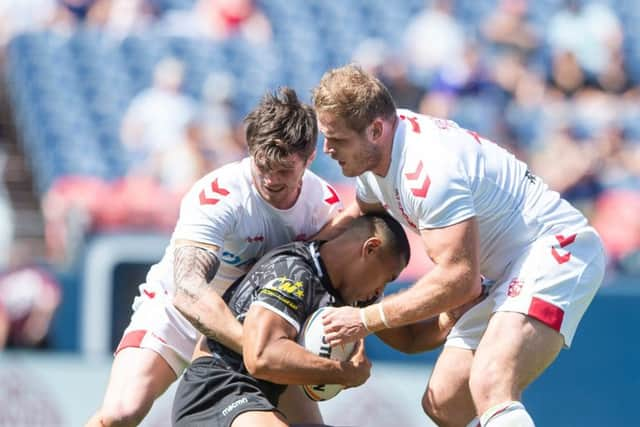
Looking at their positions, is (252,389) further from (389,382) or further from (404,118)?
(389,382)

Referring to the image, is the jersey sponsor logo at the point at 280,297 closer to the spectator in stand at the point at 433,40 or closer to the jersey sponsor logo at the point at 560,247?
the jersey sponsor logo at the point at 560,247

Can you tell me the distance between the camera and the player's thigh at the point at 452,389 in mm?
6293

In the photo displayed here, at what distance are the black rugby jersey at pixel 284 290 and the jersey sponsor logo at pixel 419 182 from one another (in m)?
0.55

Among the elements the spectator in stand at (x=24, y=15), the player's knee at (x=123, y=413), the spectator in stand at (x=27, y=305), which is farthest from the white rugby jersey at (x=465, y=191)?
Answer: the spectator in stand at (x=24, y=15)

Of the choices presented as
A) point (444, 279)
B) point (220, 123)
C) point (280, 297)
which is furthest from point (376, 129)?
point (220, 123)

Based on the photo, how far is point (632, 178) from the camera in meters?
12.0

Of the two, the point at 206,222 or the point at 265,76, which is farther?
the point at 265,76

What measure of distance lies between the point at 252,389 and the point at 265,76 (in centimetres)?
837

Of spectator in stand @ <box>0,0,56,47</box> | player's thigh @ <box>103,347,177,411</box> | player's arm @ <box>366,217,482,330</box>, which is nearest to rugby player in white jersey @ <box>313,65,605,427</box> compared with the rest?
player's arm @ <box>366,217,482,330</box>

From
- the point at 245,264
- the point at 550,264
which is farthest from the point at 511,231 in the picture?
the point at 245,264

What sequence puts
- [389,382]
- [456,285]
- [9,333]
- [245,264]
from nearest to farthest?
1. [456,285]
2. [245,264]
3. [389,382]
4. [9,333]

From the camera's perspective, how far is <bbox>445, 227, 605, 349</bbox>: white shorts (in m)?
5.96

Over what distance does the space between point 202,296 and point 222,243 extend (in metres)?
0.39

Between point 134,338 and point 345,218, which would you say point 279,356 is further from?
point 134,338
